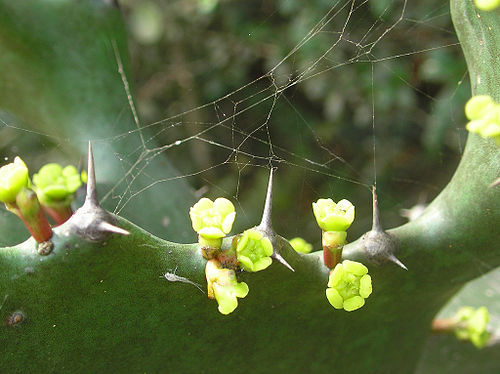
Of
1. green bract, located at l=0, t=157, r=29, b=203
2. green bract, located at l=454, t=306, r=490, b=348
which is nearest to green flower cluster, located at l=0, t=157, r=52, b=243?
green bract, located at l=0, t=157, r=29, b=203

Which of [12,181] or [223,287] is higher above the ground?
[12,181]

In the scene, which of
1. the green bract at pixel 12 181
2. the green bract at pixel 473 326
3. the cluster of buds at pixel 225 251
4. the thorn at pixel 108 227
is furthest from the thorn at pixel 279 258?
the green bract at pixel 473 326

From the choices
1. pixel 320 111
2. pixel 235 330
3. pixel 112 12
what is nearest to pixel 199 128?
pixel 320 111

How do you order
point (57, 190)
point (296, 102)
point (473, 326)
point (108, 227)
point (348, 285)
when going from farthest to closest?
1. point (296, 102)
2. point (473, 326)
3. point (57, 190)
4. point (348, 285)
5. point (108, 227)

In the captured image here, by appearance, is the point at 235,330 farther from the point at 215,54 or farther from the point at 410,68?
the point at 215,54

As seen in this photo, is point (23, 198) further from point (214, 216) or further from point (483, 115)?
point (483, 115)

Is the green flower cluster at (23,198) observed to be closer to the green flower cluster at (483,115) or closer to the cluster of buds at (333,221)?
the cluster of buds at (333,221)

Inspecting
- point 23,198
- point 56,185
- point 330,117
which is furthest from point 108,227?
point 330,117

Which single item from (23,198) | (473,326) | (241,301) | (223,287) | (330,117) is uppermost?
(23,198)
